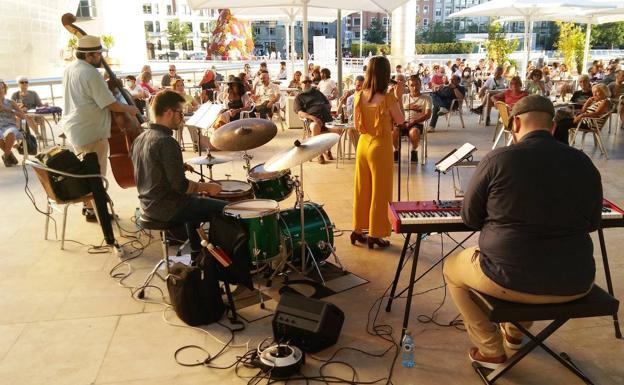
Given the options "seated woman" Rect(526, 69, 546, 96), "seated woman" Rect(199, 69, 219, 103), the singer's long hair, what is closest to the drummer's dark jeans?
the singer's long hair

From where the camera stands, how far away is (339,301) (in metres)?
3.67

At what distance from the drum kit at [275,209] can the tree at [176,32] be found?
69.0 m

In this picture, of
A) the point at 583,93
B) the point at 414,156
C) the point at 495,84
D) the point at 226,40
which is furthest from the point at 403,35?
the point at 226,40

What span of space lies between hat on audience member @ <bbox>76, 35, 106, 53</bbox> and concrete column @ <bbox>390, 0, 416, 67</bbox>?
19.9m

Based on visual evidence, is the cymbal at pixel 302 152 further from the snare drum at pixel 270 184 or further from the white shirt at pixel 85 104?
the white shirt at pixel 85 104

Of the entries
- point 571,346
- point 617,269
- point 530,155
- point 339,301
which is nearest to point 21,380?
point 339,301

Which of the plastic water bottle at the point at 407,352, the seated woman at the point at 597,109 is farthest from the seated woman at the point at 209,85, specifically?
the plastic water bottle at the point at 407,352

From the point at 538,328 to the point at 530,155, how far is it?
148cm

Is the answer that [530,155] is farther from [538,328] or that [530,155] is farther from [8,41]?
[8,41]

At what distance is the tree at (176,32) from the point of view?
224ft

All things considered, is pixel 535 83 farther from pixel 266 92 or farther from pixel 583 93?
pixel 266 92

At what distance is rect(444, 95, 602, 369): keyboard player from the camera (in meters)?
2.24

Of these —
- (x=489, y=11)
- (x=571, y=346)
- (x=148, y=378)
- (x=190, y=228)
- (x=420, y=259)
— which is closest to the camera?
(x=148, y=378)

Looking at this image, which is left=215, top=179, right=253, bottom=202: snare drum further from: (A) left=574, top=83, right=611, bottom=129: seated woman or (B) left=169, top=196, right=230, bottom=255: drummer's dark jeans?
(A) left=574, top=83, right=611, bottom=129: seated woman
